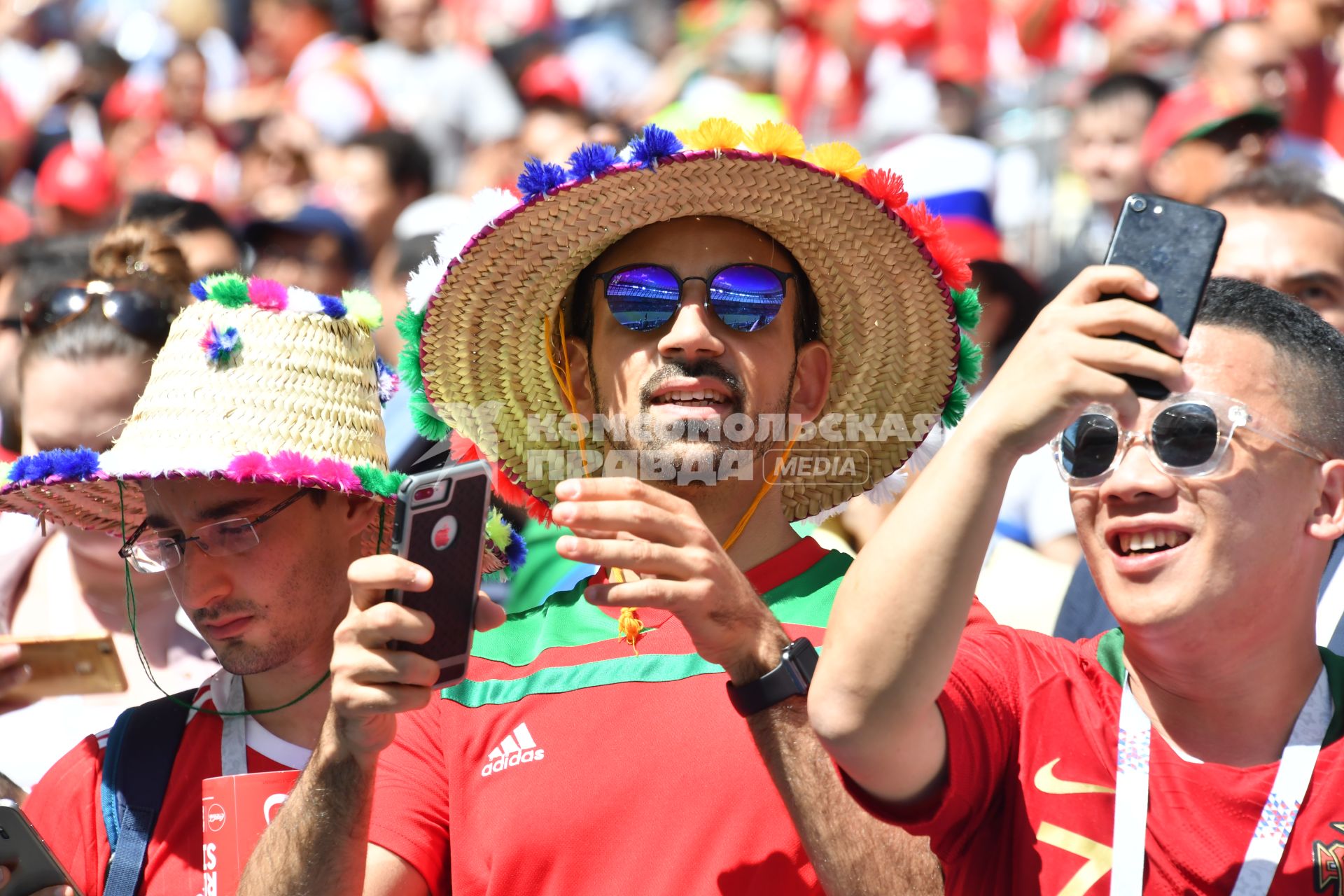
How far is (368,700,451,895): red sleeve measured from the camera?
2781 millimetres

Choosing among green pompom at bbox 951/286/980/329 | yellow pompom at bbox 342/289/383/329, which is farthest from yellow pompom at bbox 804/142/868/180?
yellow pompom at bbox 342/289/383/329

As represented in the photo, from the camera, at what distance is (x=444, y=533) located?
233 cm

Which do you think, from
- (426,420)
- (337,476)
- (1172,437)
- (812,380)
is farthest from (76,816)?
(1172,437)

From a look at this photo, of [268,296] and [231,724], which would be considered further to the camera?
[268,296]

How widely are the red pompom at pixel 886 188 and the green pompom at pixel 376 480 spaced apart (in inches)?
43.0

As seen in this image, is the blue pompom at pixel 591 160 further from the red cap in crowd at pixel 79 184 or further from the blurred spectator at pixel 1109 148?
the red cap in crowd at pixel 79 184

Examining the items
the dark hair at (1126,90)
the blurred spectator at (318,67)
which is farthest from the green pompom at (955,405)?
the blurred spectator at (318,67)

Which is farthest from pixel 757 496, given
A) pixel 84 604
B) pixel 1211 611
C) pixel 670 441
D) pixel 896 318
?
pixel 84 604

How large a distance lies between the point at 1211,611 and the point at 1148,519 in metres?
0.16

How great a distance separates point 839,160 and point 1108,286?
1.21 meters

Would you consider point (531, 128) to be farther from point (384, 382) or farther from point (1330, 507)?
point (1330, 507)

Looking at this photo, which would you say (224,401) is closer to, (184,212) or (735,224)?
(735,224)

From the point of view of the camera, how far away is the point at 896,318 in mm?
3297

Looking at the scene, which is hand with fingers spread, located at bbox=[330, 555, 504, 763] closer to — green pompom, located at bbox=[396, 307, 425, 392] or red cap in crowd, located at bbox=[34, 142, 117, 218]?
green pompom, located at bbox=[396, 307, 425, 392]
